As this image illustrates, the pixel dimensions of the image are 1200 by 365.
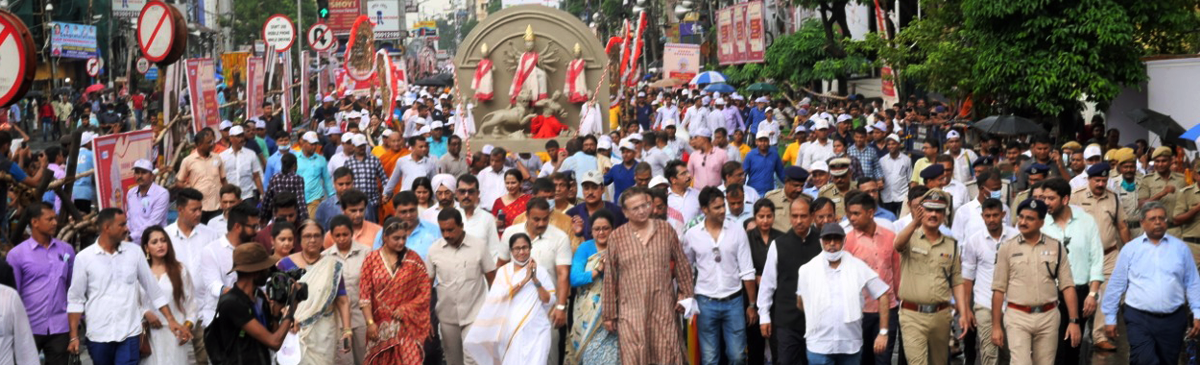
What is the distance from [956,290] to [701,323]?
5.23 ft

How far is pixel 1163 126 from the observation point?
17.0m

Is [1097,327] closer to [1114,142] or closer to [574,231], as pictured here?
[574,231]

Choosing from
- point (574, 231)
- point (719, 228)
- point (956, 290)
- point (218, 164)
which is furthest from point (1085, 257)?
point (218, 164)

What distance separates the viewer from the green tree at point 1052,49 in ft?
60.7

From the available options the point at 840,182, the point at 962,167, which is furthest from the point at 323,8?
the point at 840,182

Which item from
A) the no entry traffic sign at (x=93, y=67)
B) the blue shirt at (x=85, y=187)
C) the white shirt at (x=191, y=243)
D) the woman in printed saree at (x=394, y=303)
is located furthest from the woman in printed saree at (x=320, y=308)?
the no entry traffic sign at (x=93, y=67)

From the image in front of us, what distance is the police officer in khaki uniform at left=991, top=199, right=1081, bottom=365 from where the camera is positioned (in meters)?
9.05

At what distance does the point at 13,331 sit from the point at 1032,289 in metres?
5.57

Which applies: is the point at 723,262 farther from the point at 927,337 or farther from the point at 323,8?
the point at 323,8

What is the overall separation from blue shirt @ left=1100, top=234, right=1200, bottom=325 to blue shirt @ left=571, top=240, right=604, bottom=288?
3101mm

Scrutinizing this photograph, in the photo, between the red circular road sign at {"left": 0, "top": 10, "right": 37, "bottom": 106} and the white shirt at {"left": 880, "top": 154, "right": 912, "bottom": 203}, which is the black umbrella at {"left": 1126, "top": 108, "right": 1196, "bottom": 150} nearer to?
the white shirt at {"left": 880, "top": 154, "right": 912, "bottom": 203}

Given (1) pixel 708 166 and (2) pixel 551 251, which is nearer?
(2) pixel 551 251

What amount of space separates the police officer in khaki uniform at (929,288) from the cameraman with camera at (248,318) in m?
3.68

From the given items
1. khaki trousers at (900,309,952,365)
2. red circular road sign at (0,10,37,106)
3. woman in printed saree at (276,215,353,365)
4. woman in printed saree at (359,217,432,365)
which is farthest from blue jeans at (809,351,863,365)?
red circular road sign at (0,10,37,106)
